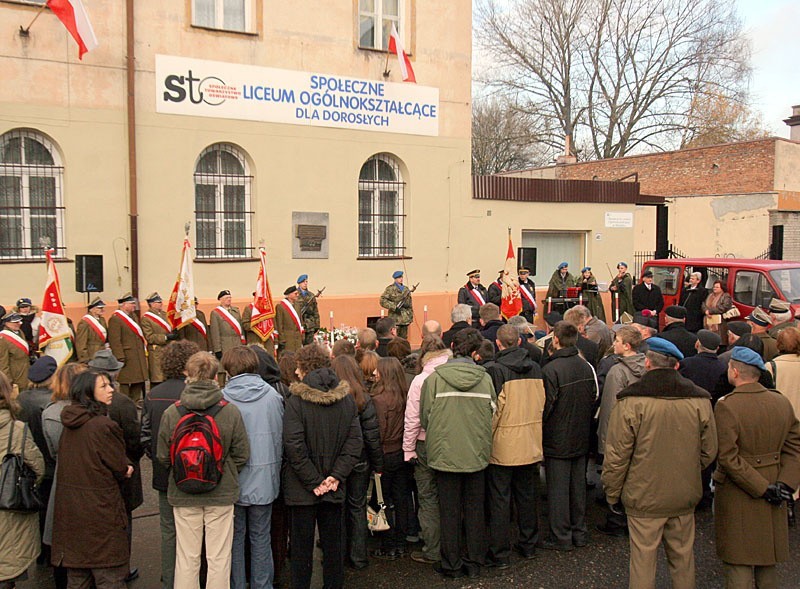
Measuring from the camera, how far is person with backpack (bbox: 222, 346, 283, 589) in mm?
4926

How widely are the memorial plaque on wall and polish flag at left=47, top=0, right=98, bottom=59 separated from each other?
4.60 m

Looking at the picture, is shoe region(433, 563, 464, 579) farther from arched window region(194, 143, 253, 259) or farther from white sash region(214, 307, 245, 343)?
arched window region(194, 143, 253, 259)

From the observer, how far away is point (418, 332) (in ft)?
51.1

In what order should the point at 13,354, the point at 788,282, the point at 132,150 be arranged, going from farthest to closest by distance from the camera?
the point at 788,282, the point at 132,150, the point at 13,354

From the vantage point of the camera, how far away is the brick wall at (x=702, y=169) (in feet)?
89.7

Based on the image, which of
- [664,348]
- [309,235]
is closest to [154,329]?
[309,235]

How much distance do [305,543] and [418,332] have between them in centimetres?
1058

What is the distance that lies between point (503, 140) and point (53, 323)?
3719cm

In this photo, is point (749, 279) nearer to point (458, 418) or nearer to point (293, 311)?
point (293, 311)

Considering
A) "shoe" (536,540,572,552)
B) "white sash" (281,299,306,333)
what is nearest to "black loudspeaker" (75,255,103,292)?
"white sash" (281,299,306,333)

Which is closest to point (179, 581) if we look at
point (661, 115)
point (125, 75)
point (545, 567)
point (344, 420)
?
point (344, 420)

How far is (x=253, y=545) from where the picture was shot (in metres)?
5.10

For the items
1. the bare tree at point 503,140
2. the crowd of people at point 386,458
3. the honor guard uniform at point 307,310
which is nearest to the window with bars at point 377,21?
the honor guard uniform at point 307,310

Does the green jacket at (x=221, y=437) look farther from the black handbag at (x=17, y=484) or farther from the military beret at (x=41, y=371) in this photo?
the military beret at (x=41, y=371)
